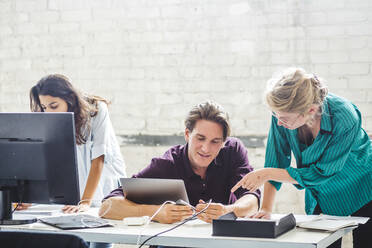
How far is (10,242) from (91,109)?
137 centimetres

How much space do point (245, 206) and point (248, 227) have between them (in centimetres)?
39

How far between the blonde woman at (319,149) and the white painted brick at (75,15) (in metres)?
2.14

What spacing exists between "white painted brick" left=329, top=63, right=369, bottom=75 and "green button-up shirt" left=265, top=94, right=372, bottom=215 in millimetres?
1361

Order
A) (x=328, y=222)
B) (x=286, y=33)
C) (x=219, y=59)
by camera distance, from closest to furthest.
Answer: (x=328, y=222), (x=286, y=33), (x=219, y=59)

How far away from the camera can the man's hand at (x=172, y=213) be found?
211cm

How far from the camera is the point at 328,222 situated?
1994 mm

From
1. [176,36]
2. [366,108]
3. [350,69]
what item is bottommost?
[366,108]

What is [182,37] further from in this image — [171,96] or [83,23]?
[83,23]

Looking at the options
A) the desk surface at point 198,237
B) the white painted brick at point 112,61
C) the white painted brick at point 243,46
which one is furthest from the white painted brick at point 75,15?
the desk surface at point 198,237

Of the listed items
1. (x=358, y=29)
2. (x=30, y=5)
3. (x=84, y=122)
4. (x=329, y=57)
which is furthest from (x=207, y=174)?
(x=30, y=5)

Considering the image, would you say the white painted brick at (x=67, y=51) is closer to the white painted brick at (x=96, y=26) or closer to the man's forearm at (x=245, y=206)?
the white painted brick at (x=96, y=26)

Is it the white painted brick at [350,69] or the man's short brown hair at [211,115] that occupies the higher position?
the white painted brick at [350,69]

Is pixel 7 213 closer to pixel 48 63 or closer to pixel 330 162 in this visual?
pixel 330 162

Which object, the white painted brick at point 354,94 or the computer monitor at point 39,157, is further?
the white painted brick at point 354,94
